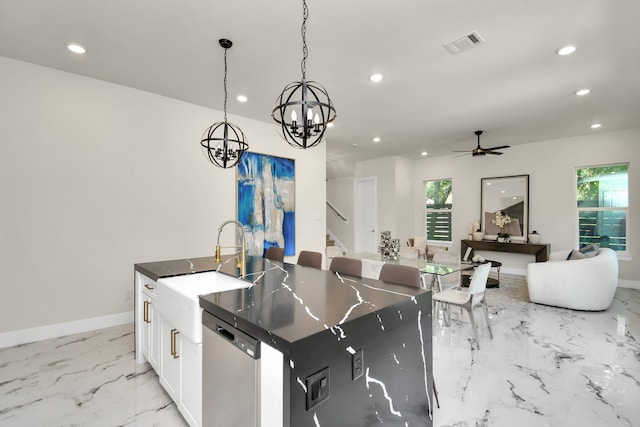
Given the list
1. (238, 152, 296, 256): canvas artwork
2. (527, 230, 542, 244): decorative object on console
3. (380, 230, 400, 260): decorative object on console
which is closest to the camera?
(380, 230, 400, 260): decorative object on console

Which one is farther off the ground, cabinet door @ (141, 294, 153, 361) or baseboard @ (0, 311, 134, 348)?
cabinet door @ (141, 294, 153, 361)

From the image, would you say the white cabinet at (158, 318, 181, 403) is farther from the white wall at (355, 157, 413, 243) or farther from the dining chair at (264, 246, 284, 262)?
the white wall at (355, 157, 413, 243)

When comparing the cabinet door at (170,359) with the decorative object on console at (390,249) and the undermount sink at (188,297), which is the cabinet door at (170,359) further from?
the decorative object on console at (390,249)

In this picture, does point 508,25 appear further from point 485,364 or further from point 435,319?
point 435,319

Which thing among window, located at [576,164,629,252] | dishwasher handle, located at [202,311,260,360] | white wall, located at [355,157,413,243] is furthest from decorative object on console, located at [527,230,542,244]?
dishwasher handle, located at [202,311,260,360]

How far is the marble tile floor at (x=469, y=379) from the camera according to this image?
1.91 metres

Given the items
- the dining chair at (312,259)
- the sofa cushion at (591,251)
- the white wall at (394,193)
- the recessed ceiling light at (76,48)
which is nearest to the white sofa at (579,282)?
the sofa cushion at (591,251)

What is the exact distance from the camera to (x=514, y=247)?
611cm

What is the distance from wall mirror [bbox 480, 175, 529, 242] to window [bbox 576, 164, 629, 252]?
89 cm

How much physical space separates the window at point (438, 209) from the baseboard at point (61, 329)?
692cm

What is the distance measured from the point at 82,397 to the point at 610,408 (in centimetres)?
366

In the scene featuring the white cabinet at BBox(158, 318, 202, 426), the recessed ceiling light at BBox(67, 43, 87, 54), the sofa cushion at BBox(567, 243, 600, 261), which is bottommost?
the white cabinet at BBox(158, 318, 202, 426)

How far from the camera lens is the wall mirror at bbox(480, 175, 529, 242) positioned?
20.7 feet

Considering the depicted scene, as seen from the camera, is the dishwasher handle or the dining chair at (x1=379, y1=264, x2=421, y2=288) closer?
the dishwasher handle
